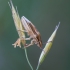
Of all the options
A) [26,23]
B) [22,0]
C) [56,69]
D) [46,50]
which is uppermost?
[22,0]

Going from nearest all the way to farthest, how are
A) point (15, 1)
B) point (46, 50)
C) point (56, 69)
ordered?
1. point (46, 50)
2. point (15, 1)
3. point (56, 69)

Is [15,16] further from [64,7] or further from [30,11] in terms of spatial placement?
[64,7]

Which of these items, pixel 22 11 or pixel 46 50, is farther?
pixel 22 11

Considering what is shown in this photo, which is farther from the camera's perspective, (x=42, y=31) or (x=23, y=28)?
(x=42, y=31)

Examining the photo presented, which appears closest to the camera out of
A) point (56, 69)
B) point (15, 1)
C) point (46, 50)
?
point (46, 50)

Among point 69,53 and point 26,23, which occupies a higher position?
point 26,23

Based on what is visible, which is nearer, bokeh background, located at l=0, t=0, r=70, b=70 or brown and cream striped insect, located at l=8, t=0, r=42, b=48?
brown and cream striped insect, located at l=8, t=0, r=42, b=48

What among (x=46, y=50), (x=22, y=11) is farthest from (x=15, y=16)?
(x=22, y=11)

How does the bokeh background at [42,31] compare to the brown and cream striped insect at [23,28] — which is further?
the bokeh background at [42,31]

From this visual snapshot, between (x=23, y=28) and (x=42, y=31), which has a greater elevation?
(x=23, y=28)

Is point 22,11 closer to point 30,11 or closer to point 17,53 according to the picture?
point 30,11
